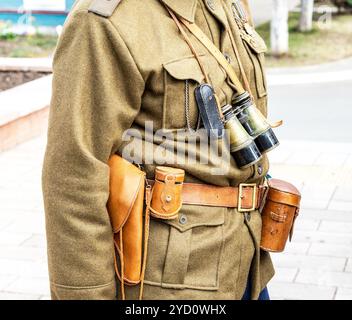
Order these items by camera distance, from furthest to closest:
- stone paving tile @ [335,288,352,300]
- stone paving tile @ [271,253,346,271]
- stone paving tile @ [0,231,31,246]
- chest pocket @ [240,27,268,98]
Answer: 1. stone paving tile @ [0,231,31,246]
2. stone paving tile @ [271,253,346,271]
3. stone paving tile @ [335,288,352,300]
4. chest pocket @ [240,27,268,98]

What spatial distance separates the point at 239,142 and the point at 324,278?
275 centimetres

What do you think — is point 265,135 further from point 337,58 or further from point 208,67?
point 337,58

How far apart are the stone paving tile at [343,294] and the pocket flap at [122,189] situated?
2615 mm

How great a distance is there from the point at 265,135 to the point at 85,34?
62 centimetres

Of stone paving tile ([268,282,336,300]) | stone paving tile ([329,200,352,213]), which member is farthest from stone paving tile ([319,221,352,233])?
stone paving tile ([268,282,336,300])

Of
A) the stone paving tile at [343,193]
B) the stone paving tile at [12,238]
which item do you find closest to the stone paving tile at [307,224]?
the stone paving tile at [343,193]

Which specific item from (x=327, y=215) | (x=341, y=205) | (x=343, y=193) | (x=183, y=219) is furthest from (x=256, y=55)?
(x=343, y=193)

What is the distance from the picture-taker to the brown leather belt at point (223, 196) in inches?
96.6

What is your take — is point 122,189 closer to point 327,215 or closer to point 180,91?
point 180,91

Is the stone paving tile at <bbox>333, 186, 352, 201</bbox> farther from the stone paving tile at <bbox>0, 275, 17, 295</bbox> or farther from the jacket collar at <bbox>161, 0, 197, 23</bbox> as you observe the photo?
the jacket collar at <bbox>161, 0, 197, 23</bbox>

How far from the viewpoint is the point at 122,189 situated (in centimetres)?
236

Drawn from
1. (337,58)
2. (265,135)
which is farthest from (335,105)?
(265,135)

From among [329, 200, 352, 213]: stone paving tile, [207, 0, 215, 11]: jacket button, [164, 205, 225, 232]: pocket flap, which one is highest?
[207, 0, 215, 11]: jacket button

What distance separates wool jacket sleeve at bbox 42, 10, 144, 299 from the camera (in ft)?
7.55
